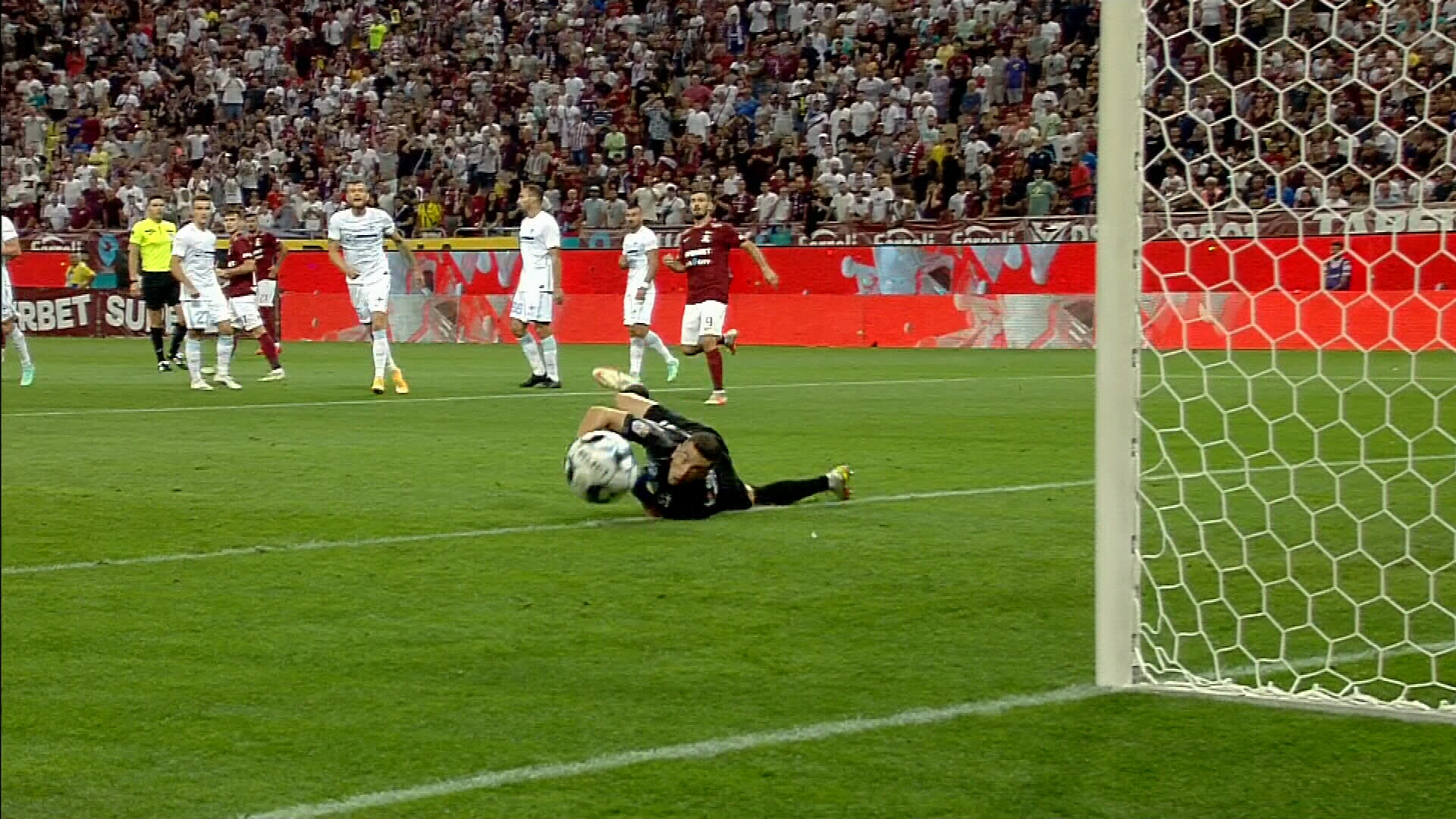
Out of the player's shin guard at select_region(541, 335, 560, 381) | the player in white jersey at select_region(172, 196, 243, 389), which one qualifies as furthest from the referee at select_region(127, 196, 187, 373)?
the player's shin guard at select_region(541, 335, 560, 381)

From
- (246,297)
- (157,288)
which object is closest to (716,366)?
(246,297)

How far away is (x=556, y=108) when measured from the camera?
35.3 meters

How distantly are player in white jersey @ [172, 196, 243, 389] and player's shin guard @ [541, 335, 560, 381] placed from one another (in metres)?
2.92

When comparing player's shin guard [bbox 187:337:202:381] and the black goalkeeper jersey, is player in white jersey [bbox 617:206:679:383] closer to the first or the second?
player's shin guard [bbox 187:337:202:381]

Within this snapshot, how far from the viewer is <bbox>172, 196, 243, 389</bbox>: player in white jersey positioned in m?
18.7

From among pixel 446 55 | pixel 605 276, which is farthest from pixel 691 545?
pixel 446 55

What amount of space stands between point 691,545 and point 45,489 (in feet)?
12.8

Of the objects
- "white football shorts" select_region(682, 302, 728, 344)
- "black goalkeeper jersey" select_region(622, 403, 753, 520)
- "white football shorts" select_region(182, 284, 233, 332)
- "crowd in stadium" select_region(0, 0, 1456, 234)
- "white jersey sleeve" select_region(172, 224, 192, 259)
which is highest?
"crowd in stadium" select_region(0, 0, 1456, 234)

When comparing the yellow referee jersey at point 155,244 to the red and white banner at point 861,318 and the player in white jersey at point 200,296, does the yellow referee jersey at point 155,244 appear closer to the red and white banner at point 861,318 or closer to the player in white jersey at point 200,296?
the player in white jersey at point 200,296

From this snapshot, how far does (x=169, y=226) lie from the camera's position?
22906mm

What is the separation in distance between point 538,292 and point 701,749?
49.6 ft

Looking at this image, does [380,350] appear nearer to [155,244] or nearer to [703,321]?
[703,321]

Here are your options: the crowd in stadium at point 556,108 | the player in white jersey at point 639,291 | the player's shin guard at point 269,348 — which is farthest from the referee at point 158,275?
the crowd in stadium at point 556,108

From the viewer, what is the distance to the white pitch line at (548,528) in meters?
7.40
